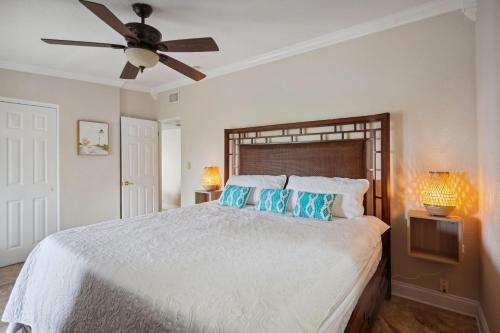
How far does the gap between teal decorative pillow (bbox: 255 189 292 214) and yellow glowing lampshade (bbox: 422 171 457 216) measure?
1.23 meters

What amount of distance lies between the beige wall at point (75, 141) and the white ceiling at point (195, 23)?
34cm

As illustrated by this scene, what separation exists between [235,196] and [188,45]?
5.31 feet

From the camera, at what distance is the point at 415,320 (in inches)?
83.9

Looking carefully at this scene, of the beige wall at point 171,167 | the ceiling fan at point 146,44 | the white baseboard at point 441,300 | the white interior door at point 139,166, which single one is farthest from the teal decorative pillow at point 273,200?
the beige wall at point 171,167

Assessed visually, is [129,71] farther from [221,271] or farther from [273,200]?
[221,271]

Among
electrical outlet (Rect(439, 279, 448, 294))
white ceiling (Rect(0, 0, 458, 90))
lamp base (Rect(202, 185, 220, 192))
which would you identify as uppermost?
white ceiling (Rect(0, 0, 458, 90))

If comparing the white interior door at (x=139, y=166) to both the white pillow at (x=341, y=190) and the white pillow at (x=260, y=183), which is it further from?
the white pillow at (x=341, y=190)

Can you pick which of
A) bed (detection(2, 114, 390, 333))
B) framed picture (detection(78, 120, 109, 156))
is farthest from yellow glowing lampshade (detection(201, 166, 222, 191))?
framed picture (detection(78, 120, 109, 156))

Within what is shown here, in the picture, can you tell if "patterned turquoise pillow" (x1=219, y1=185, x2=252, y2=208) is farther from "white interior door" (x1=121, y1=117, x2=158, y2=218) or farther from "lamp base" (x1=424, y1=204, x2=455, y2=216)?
"white interior door" (x1=121, y1=117, x2=158, y2=218)

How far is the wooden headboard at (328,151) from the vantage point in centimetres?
258

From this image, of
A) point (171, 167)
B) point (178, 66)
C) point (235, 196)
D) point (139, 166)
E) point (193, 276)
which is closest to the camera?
point (193, 276)

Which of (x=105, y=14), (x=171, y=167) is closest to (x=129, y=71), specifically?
(x=105, y=14)

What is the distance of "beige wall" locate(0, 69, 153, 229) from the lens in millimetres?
3662

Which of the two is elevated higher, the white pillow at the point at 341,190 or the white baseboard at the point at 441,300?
the white pillow at the point at 341,190
